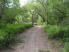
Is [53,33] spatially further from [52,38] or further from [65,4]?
[65,4]

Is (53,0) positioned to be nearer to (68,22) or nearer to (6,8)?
(68,22)

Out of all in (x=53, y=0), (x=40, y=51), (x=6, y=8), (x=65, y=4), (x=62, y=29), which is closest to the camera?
(x=40, y=51)

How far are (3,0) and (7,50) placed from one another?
590 cm

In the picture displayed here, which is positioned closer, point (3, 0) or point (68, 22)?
point (68, 22)

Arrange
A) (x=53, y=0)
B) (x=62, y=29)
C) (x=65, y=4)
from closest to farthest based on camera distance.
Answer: (x=62, y=29)
(x=65, y=4)
(x=53, y=0)

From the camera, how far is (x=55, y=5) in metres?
9.28

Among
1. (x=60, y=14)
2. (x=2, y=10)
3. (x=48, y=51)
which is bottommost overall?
(x=48, y=51)

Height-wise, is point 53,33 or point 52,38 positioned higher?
point 53,33

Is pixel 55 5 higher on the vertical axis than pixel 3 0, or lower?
lower

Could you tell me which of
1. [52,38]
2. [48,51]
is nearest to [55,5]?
[52,38]

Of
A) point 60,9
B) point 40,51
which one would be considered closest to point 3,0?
point 60,9

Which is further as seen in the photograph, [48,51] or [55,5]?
[55,5]

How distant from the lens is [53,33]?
7609 mm

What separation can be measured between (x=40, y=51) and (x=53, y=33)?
2691 millimetres
